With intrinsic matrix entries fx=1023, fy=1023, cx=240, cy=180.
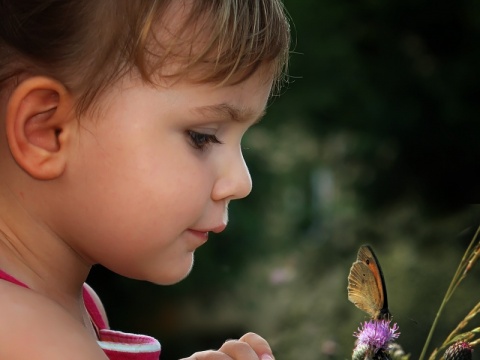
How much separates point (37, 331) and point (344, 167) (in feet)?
11.8

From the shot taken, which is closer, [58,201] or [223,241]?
[58,201]

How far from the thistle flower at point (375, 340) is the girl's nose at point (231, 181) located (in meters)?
0.36

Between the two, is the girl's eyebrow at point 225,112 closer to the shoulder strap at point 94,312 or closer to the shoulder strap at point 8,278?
the shoulder strap at point 8,278

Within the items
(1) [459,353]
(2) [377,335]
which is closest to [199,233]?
(2) [377,335]

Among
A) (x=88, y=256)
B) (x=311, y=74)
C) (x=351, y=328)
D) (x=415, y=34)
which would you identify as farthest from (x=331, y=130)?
(x=88, y=256)

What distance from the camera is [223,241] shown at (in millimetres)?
4477

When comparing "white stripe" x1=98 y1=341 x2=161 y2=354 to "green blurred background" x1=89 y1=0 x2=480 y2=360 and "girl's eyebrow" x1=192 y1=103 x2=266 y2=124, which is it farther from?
"green blurred background" x1=89 y1=0 x2=480 y2=360

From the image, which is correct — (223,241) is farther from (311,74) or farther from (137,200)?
(137,200)

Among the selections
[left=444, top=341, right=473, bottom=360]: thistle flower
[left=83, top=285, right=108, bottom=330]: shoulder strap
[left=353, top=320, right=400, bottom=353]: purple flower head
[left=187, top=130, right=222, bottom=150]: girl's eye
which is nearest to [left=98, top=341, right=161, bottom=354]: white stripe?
[left=83, top=285, right=108, bottom=330]: shoulder strap

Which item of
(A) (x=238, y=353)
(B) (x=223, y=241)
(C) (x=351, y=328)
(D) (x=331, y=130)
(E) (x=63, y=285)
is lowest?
(A) (x=238, y=353)

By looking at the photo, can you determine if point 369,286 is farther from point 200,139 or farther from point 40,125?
point 40,125

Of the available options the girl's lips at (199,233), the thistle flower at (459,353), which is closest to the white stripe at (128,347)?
the girl's lips at (199,233)

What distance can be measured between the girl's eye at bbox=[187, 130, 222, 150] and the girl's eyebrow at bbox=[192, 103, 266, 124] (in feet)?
0.13

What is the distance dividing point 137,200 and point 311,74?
330 cm
